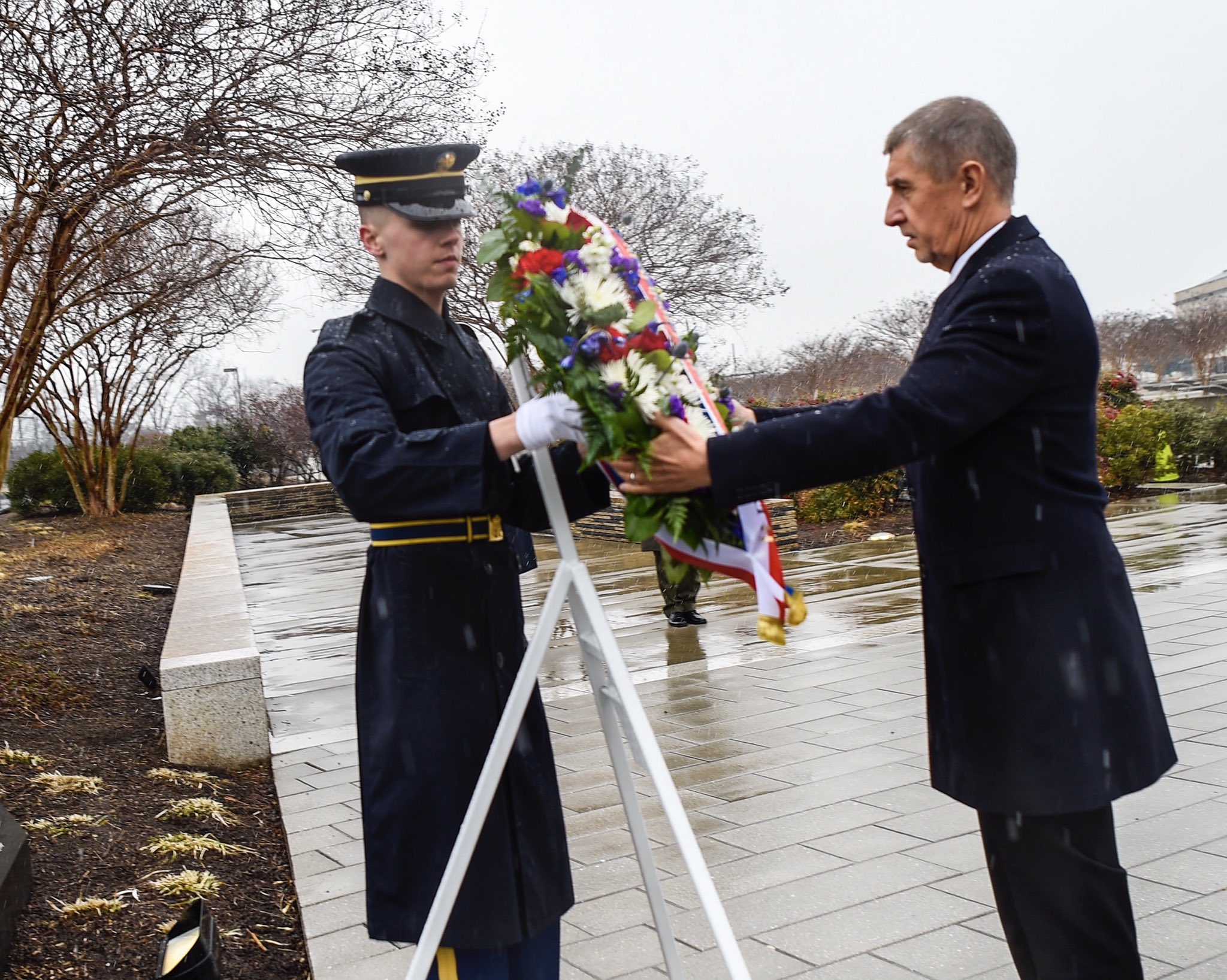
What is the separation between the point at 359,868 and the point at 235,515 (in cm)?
2215

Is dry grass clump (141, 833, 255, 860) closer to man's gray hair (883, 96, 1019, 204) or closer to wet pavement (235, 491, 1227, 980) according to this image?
wet pavement (235, 491, 1227, 980)

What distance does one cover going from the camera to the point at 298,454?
34.1m

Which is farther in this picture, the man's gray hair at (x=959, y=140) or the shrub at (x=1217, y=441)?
the shrub at (x=1217, y=441)

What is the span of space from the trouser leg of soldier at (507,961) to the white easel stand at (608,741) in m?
0.20

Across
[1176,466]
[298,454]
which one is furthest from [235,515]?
[1176,466]

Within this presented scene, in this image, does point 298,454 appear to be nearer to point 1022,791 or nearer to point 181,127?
point 181,127

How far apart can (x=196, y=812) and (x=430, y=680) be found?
2.84 meters

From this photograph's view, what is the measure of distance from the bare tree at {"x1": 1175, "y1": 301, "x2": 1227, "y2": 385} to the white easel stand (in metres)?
43.6

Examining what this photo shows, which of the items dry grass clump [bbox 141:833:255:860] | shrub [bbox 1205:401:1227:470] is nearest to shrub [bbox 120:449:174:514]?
shrub [bbox 1205:401:1227:470]

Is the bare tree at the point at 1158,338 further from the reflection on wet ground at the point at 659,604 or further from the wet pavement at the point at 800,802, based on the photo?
the wet pavement at the point at 800,802

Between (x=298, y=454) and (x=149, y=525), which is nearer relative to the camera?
(x=149, y=525)

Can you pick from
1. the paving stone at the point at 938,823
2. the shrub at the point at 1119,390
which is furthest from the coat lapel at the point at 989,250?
the shrub at the point at 1119,390

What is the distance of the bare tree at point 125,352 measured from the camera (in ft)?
60.1

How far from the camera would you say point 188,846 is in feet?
14.2
